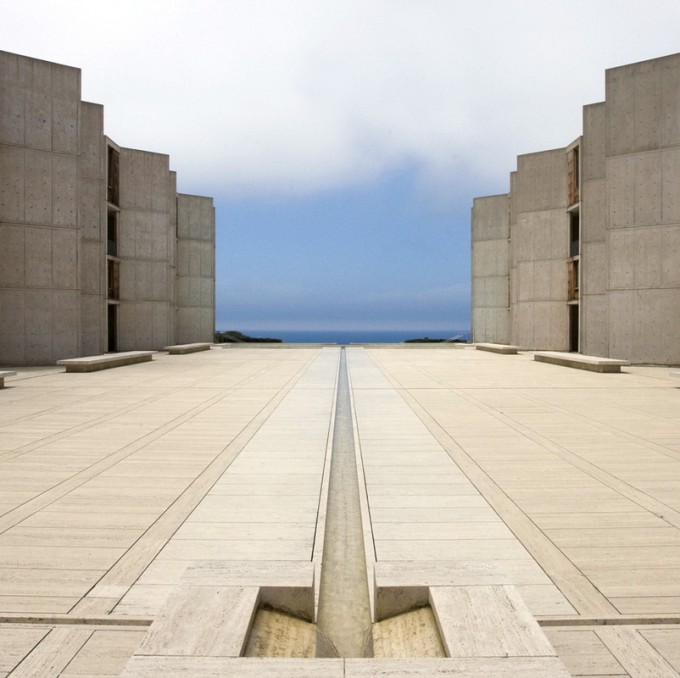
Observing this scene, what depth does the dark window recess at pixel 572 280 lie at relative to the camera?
90.1ft

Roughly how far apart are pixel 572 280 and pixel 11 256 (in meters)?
23.7

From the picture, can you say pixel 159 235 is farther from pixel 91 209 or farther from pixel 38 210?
pixel 38 210

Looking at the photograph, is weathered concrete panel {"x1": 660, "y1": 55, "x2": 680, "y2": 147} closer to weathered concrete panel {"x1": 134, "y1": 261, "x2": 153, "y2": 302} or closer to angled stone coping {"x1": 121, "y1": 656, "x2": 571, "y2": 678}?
angled stone coping {"x1": 121, "y1": 656, "x2": 571, "y2": 678}

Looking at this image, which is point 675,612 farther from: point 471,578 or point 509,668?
point 509,668

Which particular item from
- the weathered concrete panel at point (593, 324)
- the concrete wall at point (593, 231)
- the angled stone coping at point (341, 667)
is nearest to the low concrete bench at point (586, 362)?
the weathered concrete panel at point (593, 324)

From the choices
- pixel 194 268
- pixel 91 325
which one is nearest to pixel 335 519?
pixel 91 325

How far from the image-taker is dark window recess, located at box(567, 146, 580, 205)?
26.5 m

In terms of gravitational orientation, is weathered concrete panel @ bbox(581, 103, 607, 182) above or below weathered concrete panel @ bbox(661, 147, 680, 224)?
above

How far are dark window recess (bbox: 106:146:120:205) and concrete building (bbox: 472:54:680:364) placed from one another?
20381mm

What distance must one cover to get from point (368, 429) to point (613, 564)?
4543 millimetres

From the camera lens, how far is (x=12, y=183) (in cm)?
1842

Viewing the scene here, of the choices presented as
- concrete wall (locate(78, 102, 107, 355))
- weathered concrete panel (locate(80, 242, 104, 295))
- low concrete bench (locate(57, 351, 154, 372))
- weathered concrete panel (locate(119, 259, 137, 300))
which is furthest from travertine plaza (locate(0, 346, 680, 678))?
weathered concrete panel (locate(119, 259, 137, 300))

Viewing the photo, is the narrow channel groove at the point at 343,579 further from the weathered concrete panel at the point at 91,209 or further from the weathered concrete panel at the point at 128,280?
the weathered concrete panel at the point at 128,280

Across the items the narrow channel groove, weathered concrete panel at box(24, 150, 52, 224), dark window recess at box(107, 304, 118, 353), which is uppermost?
weathered concrete panel at box(24, 150, 52, 224)
